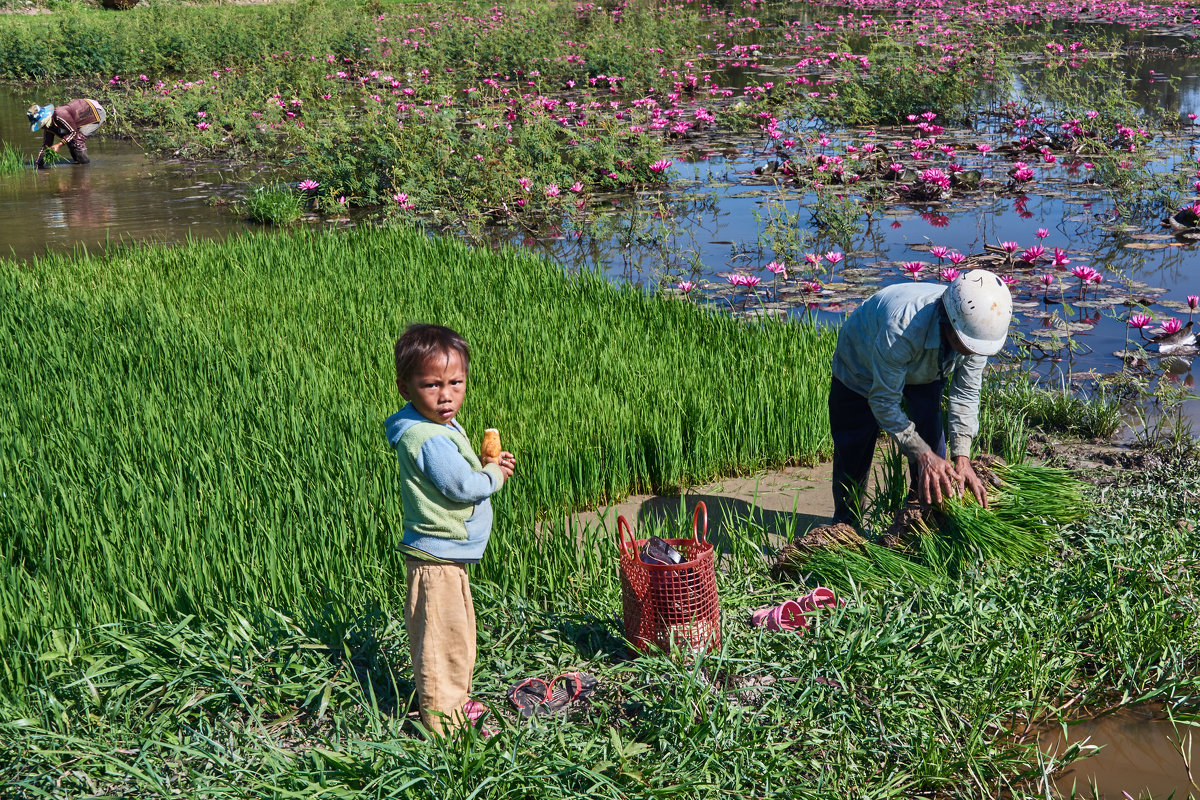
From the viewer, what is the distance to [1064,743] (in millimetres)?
2525

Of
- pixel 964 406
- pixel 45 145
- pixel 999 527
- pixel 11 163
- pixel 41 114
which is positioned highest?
pixel 41 114

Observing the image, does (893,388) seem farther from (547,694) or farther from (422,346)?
(422,346)

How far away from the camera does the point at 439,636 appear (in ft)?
7.79

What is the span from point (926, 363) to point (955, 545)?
0.58 m

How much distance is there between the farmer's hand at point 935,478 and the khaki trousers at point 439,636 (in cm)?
145

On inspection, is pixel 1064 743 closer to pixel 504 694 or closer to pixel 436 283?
pixel 504 694

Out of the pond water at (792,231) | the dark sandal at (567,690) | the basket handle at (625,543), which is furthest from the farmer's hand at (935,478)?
the pond water at (792,231)

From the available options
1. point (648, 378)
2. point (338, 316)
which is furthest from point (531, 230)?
point (648, 378)

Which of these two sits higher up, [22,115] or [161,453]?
[22,115]

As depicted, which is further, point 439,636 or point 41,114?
point 41,114

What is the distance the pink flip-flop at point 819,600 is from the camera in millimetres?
2883

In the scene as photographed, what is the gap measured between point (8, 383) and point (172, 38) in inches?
579

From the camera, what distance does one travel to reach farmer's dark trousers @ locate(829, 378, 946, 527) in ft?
11.3

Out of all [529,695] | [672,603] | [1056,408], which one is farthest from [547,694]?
[1056,408]
